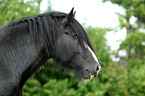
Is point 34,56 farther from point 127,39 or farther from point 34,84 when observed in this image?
point 127,39

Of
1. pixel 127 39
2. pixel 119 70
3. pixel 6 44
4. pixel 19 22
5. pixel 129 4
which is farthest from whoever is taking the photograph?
pixel 129 4

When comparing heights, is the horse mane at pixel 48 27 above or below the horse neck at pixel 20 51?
above

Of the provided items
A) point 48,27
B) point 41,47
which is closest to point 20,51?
point 41,47

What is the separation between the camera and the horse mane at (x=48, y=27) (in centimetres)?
207

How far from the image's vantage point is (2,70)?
180 cm

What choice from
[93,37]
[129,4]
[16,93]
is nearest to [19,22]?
[16,93]

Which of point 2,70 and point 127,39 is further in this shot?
point 127,39

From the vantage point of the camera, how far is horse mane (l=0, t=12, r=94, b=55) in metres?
2.07

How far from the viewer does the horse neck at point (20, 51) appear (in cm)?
190

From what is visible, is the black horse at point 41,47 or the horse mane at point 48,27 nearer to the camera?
the black horse at point 41,47

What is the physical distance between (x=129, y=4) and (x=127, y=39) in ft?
14.6

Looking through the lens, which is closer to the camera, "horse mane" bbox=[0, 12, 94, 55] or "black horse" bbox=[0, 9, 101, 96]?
"black horse" bbox=[0, 9, 101, 96]

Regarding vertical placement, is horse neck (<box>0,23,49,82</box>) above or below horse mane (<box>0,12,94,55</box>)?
below

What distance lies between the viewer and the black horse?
1.90m
